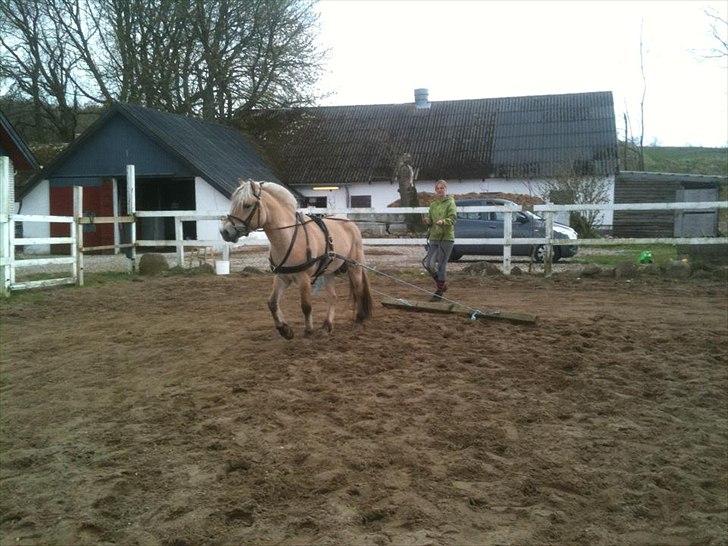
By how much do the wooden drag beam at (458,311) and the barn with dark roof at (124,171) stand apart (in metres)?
14.4

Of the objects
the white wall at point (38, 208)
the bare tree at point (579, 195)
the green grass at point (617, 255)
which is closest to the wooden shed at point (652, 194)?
the bare tree at point (579, 195)

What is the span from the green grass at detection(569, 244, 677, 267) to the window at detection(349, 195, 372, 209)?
1215cm

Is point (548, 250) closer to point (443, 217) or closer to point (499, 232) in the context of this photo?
point (499, 232)

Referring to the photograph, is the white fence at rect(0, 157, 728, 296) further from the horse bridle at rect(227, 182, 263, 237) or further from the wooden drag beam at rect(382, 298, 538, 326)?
the horse bridle at rect(227, 182, 263, 237)

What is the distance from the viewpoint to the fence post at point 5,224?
11.2 m

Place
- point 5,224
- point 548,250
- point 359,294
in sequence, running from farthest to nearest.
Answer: point 548,250 → point 5,224 → point 359,294

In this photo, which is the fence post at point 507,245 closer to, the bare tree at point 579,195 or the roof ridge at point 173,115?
the bare tree at point 579,195

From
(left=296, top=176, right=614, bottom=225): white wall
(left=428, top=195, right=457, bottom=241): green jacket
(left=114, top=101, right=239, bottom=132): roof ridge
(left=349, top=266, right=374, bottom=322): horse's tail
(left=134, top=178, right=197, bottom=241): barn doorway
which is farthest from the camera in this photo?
(left=296, top=176, right=614, bottom=225): white wall

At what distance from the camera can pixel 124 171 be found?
23547 mm

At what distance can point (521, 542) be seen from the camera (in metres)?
3.27

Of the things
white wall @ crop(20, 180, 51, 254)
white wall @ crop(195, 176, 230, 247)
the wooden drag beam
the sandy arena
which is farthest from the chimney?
the sandy arena

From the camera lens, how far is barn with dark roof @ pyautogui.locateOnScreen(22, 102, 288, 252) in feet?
75.4

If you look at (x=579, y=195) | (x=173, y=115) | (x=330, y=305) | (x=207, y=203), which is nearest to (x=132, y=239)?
(x=207, y=203)

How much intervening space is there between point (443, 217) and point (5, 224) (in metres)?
7.42
